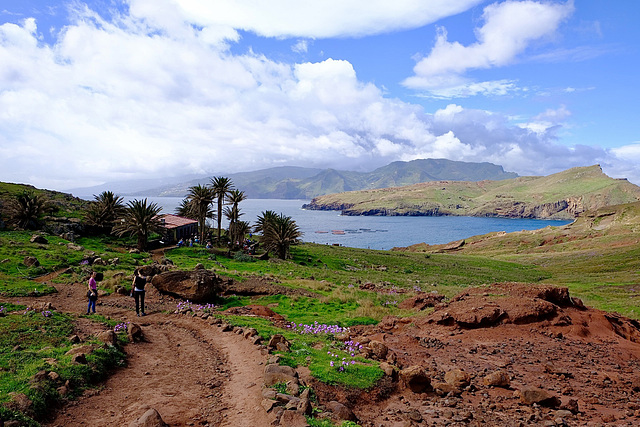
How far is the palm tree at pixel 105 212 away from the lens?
142ft

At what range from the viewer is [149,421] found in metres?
6.16

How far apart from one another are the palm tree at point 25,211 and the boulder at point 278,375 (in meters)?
42.6

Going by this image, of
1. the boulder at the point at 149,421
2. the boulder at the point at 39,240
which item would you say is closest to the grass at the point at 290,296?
the boulder at the point at 39,240

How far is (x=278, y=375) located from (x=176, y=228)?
48.1 m

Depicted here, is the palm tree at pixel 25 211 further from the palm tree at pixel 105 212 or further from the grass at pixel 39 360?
the grass at pixel 39 360

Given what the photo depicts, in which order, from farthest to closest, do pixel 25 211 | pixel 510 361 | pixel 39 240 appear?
pixel 25 211 → pixel 39 240 → pixel 510 361

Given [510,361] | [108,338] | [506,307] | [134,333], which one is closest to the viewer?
[108,338]

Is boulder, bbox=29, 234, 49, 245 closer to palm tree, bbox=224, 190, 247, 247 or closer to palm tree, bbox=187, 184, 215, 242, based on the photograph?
palm tree, bbox=187, 184, 215, 242

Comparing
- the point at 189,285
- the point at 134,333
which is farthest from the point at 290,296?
the point at 134,333

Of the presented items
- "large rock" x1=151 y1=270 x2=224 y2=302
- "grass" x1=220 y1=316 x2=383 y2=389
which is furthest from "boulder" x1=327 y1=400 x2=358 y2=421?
"large rock" x1=151 y1=270 x2=224 y2=302

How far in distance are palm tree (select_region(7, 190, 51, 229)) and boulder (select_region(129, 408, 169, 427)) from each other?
42598mm

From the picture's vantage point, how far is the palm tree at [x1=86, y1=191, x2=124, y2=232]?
1700 inches

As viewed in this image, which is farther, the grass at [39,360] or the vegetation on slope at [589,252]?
the vegetation on slope at [589,252]

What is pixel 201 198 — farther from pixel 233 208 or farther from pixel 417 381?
pixel 417 381
